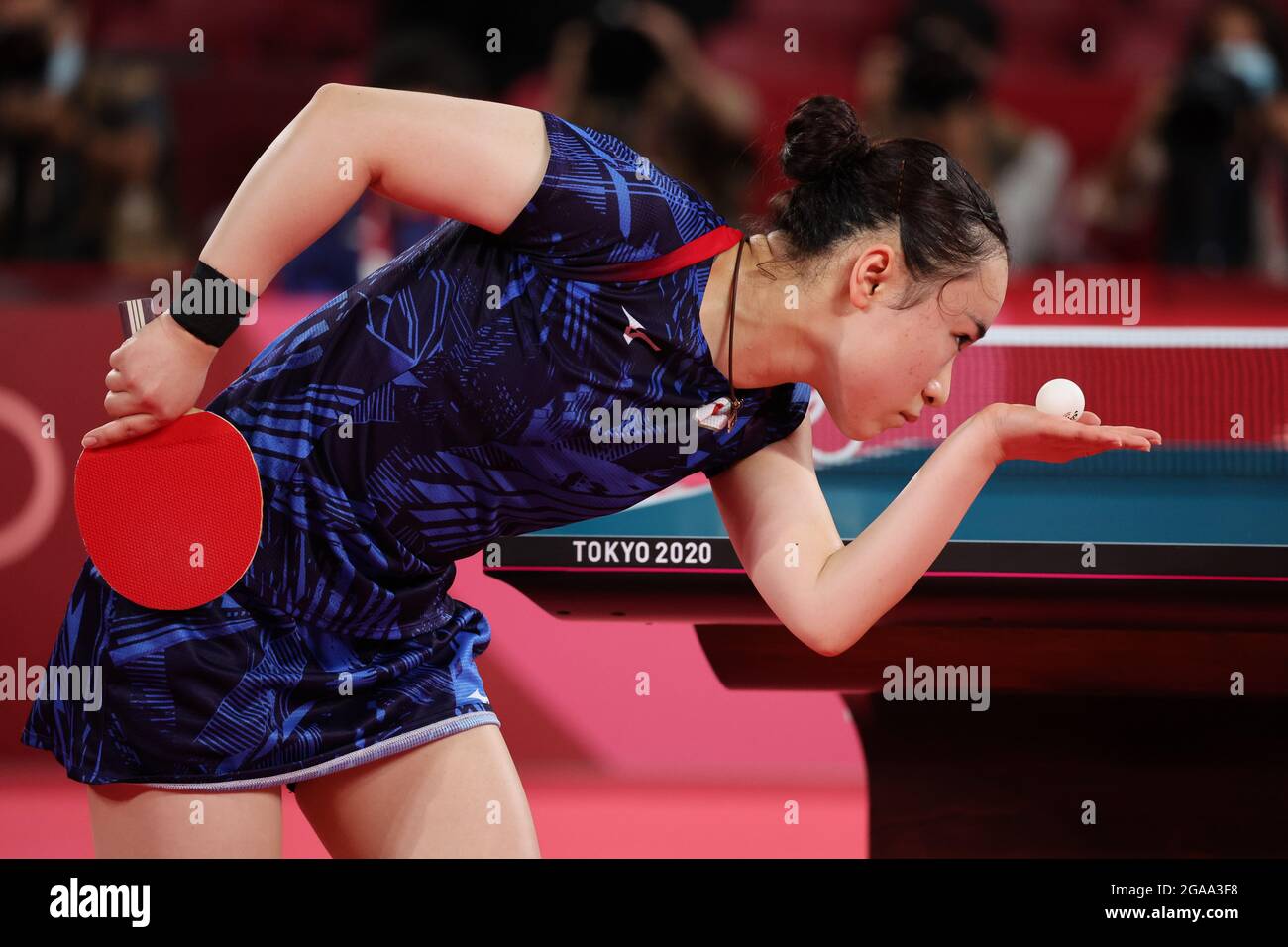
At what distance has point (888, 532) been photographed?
169cm

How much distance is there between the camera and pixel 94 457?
1614mm

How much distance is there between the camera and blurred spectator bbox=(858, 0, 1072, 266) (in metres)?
3.84

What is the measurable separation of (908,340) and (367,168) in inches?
24.8

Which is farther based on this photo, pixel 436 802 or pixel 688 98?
pixel 688 98

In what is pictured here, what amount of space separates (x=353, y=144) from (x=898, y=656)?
1.47m

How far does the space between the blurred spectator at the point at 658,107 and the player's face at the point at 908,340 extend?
2018 mm

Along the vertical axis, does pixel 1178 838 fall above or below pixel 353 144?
below

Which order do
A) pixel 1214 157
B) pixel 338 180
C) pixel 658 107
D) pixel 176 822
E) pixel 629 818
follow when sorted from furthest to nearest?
pixel 1214 157, pixel 658 107, pixel 629 818, pixel 176 822, pixel 338 180

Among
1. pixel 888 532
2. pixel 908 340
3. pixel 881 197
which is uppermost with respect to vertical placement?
pixel 881 197

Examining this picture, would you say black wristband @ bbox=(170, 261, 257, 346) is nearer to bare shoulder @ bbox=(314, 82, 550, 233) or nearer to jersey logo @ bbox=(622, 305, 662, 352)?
bare shoulder @ bbox=(314, 82, 550, 233)

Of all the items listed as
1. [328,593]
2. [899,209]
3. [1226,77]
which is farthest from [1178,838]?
[1226,77]

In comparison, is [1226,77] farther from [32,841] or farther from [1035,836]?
[32,841]

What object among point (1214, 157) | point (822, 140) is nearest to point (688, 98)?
point (1214, 157)

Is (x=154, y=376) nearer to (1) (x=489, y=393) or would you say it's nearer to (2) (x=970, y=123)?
(1) (x=489, y=393)
